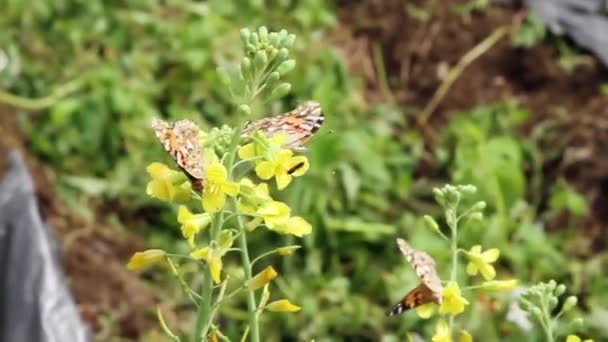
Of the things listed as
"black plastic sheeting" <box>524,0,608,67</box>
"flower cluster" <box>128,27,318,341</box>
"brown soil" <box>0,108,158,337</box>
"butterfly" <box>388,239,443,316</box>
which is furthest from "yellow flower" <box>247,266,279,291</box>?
"black plastic sheeting" <box>524,0,608,67</box>

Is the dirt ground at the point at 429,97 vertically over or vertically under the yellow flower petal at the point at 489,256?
over

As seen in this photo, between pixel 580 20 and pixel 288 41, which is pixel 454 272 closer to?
pixel 288 41

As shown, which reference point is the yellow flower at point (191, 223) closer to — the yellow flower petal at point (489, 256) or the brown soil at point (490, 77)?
the yellow flower petal at point (489, 256)

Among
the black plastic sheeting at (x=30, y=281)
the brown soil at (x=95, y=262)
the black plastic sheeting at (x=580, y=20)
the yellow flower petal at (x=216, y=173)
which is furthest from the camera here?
the black plastic sheeting at (x=580, y=20)

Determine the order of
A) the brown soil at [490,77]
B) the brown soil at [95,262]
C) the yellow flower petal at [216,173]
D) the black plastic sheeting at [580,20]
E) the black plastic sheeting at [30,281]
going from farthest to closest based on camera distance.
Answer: the black plastic sheeting at [580,20], the brown soil at [490,77], the brown soil at [95,262], the black plastic sheeting at [30,281], the yellow flower petal at [216,173]

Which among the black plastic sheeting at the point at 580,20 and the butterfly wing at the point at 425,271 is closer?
the butterfly wing at the point at 425,271

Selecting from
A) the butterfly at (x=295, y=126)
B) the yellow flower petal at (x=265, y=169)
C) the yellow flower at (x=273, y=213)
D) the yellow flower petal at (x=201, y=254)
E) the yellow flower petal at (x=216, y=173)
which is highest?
the butterfly at (x=295, y=126)

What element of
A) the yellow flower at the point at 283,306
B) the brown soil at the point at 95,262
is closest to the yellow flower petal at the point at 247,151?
the yellow flower at the point at 283,306
